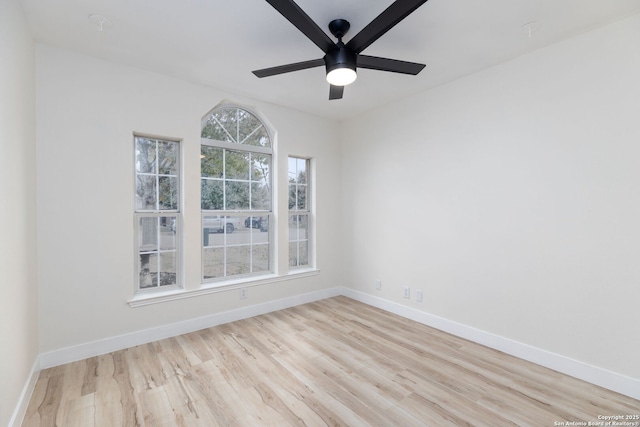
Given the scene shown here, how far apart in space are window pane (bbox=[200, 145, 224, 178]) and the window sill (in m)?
1.30

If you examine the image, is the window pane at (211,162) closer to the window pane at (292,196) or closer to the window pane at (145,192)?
the window pane at (145,192)

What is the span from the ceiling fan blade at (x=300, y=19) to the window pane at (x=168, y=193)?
218cm

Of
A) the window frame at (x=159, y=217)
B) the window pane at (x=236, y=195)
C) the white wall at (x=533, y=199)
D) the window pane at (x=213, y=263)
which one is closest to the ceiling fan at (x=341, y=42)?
the white wall at (x=533, y=199)

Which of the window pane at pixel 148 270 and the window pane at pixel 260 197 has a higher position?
the window pane at pixel 260 197

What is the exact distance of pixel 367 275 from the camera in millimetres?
4133

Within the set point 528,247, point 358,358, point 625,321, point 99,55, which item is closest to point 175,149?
point 99,55

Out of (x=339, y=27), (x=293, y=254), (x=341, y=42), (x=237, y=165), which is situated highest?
(x=339, y=27)

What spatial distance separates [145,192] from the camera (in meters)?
3.04

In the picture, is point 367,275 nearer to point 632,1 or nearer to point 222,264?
point 222,264

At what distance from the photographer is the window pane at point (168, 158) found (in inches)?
123

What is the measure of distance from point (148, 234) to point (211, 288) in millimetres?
891

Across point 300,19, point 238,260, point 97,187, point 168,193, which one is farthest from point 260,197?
point 300,19

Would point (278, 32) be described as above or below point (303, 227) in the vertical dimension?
above

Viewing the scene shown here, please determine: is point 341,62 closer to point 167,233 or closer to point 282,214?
point 282,214
